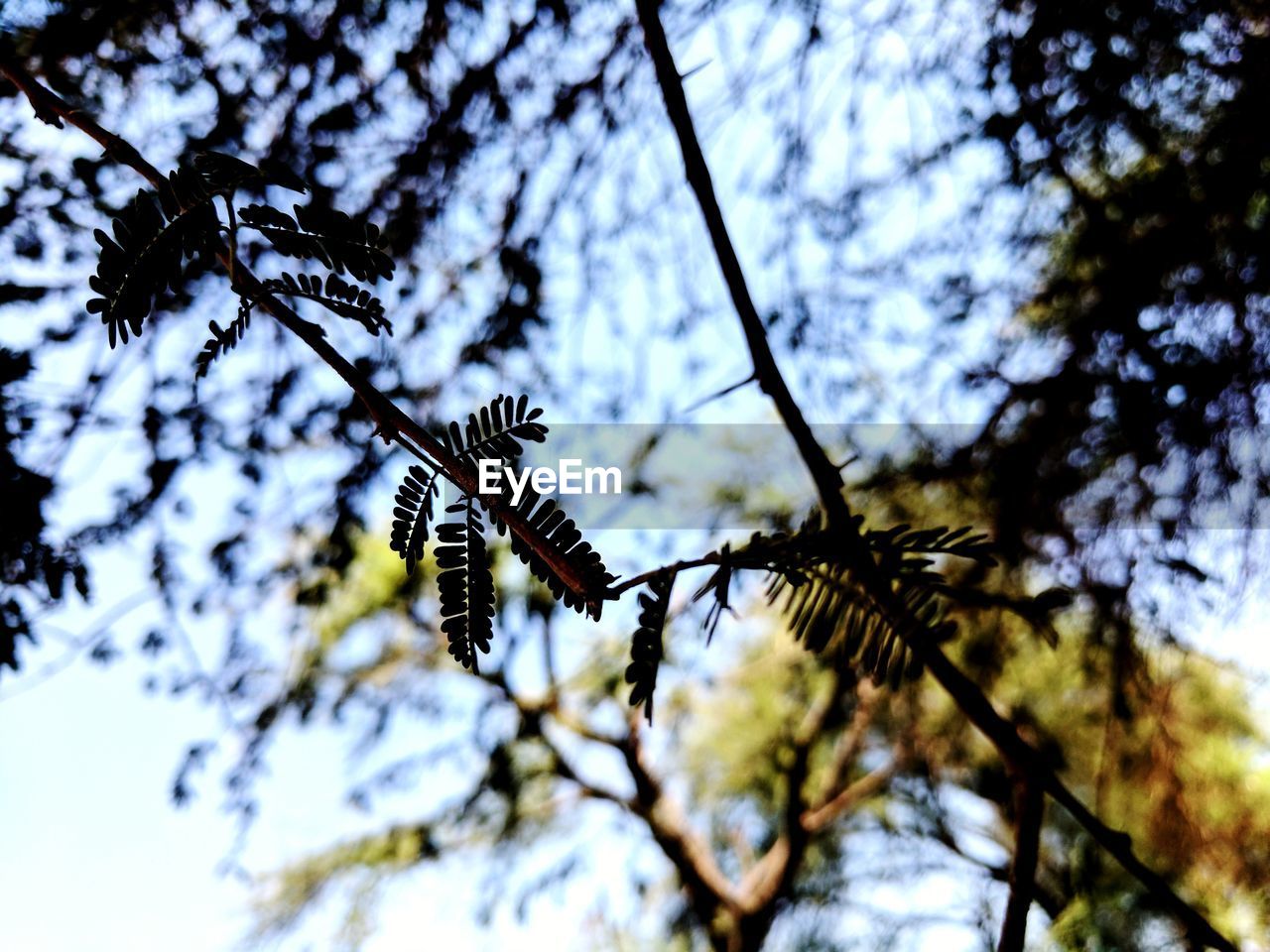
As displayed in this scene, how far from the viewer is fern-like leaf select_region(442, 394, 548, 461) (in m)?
0.65

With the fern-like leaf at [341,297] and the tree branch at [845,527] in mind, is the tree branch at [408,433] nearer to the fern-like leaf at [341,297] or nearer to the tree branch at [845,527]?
the fern-like leaf at [341,297]

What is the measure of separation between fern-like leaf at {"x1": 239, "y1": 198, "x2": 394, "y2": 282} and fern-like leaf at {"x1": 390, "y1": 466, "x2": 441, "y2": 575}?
157mm

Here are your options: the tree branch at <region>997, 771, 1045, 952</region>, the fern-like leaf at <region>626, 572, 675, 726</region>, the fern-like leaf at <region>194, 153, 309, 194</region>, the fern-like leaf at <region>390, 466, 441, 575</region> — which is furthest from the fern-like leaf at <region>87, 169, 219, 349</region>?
the tree branch at <region>997, 771, 1045, 952</region>

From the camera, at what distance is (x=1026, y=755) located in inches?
33.2

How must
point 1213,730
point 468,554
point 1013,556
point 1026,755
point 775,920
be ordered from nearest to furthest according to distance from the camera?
point 468,554
point 1026,755
point 1013,556
point 1213,730
point 775,920

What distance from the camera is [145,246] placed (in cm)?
66

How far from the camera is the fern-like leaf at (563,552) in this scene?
0.57m

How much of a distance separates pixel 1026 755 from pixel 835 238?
2.18 meters

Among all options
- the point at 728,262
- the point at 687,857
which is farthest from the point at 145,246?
the point at 687,857

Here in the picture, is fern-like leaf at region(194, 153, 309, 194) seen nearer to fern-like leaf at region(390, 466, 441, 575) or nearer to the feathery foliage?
fern-like leaf at region(390, 466, 441, 575)

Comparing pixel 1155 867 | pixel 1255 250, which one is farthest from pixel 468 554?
pixel 1155 867

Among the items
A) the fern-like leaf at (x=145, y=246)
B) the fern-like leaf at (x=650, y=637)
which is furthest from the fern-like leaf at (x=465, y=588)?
the fern-like leaf at (x=145, y=246)

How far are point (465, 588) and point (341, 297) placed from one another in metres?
0.25

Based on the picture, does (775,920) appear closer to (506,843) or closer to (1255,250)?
(506,843)
